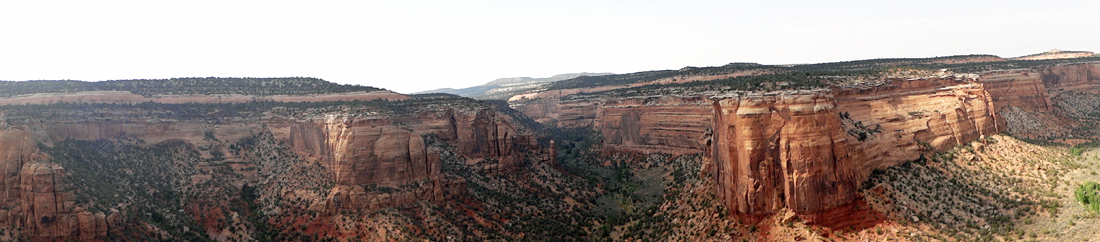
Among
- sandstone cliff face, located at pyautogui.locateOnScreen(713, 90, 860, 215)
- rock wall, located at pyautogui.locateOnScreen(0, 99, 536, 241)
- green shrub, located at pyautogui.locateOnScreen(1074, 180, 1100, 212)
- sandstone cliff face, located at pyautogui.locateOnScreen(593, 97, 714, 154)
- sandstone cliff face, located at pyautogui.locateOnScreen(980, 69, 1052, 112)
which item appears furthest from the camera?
sandstone cliff face, located at pyautogui.locateOnScreen(593, 97, 714, 154)

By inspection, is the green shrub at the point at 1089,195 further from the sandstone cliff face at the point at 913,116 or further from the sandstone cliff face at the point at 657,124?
the sandstone cliff face at the point at 657,124

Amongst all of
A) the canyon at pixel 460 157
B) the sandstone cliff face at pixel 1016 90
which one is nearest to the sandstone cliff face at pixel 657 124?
the canyon at pixel 460 157

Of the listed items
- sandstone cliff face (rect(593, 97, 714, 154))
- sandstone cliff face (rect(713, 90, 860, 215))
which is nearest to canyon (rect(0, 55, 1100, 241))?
sandstone cliff face (rect(713, 90, 860, 215))

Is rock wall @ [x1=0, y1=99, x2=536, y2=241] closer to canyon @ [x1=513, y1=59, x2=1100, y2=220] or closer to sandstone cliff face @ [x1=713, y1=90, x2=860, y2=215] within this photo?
canyon @ [x1=513, y1=59, x2=1100, y2=220]

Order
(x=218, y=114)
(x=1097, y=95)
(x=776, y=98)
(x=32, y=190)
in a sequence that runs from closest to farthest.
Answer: (x=776, y=98) → (x=32, y=190) → (x=218, y=114) → (x=1097, y=95)

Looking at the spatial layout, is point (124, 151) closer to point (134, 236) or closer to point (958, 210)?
point (134, 236)

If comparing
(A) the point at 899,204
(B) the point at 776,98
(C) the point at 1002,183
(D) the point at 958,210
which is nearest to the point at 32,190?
(B) the point at 776,98
